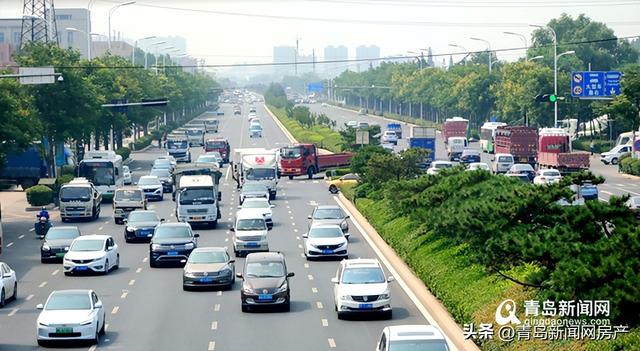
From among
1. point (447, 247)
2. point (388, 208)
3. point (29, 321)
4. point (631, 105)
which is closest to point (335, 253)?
point (447, 247)

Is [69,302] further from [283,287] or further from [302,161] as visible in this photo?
[302,161]

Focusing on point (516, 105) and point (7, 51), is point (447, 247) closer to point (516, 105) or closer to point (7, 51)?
point (516, 105)

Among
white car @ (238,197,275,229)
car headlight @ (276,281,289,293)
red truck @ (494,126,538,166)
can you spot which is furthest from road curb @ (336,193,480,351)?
red truck @ (494,126,538,166)

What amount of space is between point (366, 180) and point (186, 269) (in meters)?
29.4

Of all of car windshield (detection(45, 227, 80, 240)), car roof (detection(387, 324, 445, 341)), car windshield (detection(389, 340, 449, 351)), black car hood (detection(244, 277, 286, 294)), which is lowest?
car windshield (detection(45, 227, 80, 240))

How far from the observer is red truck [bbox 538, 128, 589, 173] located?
80.2 meters

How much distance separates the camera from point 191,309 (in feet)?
117

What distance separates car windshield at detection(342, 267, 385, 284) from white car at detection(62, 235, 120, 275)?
1243 cm

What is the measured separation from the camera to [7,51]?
175 meters

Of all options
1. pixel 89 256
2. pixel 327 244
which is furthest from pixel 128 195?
pixel 89 256

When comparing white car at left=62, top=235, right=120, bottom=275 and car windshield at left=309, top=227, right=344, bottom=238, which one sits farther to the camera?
car windshield at left=309, top=227, right=344, bottom=238

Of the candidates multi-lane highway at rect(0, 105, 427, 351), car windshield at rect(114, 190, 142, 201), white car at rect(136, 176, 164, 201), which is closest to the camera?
multi-lane highway at rect(0, 105, 427, 351)

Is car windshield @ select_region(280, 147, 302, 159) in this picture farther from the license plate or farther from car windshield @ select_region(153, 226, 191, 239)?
the license plate

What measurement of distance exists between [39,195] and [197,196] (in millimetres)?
15917
